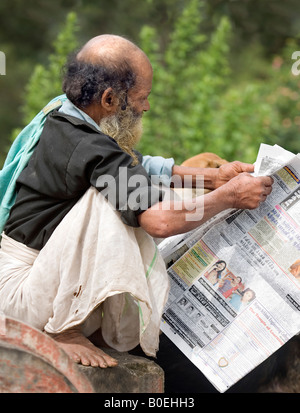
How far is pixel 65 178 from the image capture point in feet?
6.88

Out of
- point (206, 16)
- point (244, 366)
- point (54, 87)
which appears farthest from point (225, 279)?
point (206, 16)

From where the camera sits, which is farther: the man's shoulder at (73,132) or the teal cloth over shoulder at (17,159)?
the teal cloth over shoulder at (17,159)

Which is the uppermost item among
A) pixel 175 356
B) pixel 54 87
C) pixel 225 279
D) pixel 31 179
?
pixel 225 279

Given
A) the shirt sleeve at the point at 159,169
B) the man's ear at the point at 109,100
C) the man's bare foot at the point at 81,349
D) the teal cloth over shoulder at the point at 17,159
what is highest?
the man's ear at the point at 109,100

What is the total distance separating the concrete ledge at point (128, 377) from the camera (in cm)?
195

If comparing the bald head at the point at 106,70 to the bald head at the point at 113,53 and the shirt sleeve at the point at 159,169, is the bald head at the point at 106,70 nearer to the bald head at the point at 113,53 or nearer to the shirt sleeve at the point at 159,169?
the bald head at the point at 113,53

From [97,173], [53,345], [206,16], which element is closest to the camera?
[53,345]

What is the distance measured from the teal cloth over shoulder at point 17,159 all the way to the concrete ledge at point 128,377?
631mm

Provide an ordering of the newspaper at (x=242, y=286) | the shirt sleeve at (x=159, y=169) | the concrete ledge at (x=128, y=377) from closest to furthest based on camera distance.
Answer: the concrete ledge at (x=128, y=377) → the newspaper at (x=242, y=286) → the shirt sleeve at (x=159, y=169)

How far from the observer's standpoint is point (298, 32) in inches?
254

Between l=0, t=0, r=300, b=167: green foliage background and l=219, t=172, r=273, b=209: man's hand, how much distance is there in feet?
9.50

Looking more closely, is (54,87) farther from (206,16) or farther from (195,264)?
(195,264)

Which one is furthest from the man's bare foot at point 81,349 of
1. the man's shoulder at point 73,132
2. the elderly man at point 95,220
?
the man's shoulder at point 73,132
